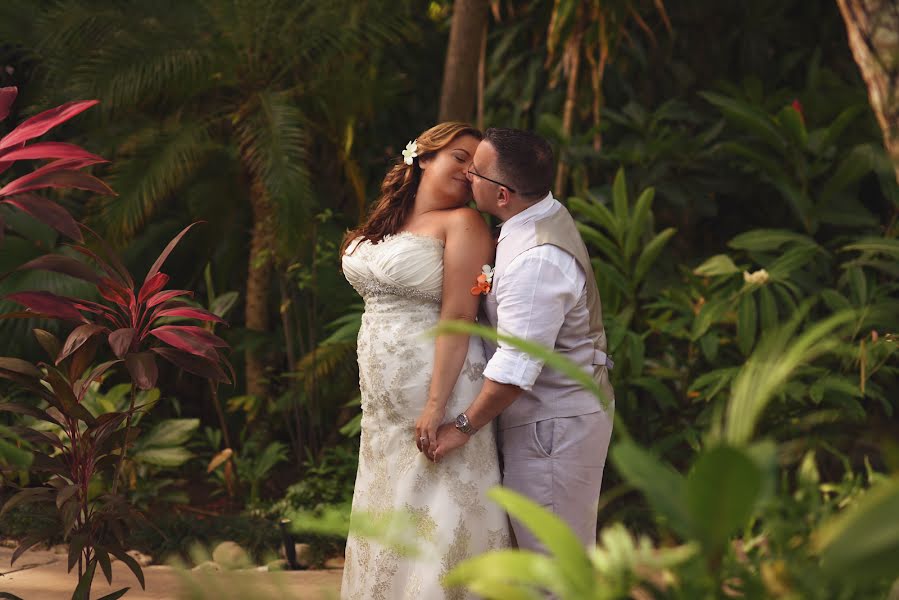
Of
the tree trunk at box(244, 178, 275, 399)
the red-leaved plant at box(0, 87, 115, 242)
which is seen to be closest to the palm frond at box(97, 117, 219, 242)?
the tree trunk at box(244, 178, 275, 399)

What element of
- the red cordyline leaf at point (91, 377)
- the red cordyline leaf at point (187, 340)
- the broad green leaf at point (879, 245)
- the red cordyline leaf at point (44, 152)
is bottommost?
the broad green leaf at point (879, 245)

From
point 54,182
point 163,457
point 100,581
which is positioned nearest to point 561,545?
point 54,182

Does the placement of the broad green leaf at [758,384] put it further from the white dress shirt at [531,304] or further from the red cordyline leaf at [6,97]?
the red cordyline leaf at [6,97]

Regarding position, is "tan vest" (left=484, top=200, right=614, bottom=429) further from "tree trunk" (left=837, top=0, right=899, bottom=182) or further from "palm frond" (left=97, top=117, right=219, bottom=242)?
"palm frond" (left=97, top=117, right=219, bottom=242)

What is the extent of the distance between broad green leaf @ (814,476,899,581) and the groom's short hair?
71.8 inches

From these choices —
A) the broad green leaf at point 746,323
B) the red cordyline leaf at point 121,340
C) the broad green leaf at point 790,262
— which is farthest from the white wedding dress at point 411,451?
the broad green leaf at point 790,262

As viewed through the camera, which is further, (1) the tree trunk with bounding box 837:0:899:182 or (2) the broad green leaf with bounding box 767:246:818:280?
(2) the broad green leaf with bounding box 767:246:818:280

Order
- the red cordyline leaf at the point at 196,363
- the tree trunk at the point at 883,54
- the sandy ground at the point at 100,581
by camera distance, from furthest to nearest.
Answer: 1. the sandy ground at the point at 100,581
2. the red cordyline leaf at the point at 196,363
3. the tree trunk at the point at 883,54

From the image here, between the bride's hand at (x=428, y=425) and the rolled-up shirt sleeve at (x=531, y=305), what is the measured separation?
22 centimetres

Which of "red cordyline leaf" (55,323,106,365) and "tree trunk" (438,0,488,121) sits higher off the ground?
"tree trunk" (438,0,488,121)

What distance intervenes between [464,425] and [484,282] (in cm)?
39

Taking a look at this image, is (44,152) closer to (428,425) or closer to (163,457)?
(428,425)

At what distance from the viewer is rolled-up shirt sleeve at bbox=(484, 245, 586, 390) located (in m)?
2.47

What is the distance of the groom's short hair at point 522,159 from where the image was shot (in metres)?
2.61
